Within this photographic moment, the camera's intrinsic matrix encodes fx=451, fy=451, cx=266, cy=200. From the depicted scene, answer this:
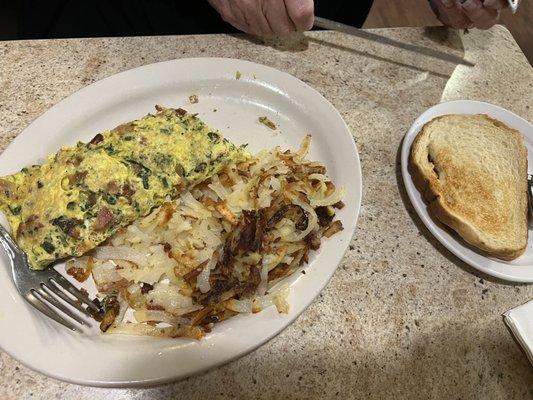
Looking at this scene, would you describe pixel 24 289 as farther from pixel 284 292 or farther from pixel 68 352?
pixel 284 292

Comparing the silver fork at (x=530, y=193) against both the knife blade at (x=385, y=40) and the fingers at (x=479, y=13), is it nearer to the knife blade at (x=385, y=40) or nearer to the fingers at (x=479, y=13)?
the knife blade at (x=385, y=40)

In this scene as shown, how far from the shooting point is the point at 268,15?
180cm

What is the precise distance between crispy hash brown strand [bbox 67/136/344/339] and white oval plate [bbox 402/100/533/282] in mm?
312

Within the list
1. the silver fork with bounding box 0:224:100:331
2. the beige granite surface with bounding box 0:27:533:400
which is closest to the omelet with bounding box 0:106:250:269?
the silver fork with bounding box 0:224:100:331

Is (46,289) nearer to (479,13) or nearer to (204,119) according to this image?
(204,119)

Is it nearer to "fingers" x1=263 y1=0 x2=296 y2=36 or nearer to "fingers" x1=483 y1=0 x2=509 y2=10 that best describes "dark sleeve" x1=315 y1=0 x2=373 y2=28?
"fingers" x1=263 y1=0 x2=296 y2=36

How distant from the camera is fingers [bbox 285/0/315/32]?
5.61ft

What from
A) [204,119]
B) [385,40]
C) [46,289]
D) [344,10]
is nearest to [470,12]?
[385,40]

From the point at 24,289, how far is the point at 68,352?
228 millimetres

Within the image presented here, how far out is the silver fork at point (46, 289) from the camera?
4.16 ft

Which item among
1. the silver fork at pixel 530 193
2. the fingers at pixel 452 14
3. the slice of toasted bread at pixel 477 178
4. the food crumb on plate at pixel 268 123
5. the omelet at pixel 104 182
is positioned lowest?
the silver fork at pixel 530 193

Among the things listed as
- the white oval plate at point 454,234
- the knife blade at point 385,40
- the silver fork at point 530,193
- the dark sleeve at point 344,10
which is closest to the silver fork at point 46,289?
the white oval plate at point 454,234

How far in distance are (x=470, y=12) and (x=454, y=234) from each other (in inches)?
42.4

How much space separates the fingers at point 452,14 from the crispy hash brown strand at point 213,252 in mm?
1164
